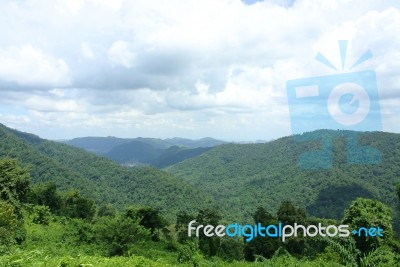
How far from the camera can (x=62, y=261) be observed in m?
5.79

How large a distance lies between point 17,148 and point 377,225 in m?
108

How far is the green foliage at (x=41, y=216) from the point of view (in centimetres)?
3911

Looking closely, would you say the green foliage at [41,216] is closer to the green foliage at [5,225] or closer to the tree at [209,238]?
the green foliage at [5,225]

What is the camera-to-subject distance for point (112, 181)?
429ft

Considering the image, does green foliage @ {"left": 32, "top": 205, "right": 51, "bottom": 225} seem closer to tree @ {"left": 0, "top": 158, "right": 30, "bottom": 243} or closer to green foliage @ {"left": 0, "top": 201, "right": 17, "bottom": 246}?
tree @ {"left": 0, "top": 158, "right": 30, "bottom": 243}

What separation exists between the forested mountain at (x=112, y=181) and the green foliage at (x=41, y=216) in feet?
177

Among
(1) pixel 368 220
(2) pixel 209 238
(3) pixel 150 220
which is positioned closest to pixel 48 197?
(3) pixel 150 220

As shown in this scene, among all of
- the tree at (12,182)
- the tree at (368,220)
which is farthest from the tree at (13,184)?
the tree at (368,220)

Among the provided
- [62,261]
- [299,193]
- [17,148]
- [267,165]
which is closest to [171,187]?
[299,193]

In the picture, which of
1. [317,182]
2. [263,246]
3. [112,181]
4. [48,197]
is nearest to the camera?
[263,246]

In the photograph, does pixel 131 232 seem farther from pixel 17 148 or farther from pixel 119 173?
pixel 119 173

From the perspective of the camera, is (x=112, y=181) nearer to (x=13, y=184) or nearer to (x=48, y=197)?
(x=48, y=197)

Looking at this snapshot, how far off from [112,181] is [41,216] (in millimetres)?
92732

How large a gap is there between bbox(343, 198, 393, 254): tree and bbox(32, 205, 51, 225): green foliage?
33.1m
